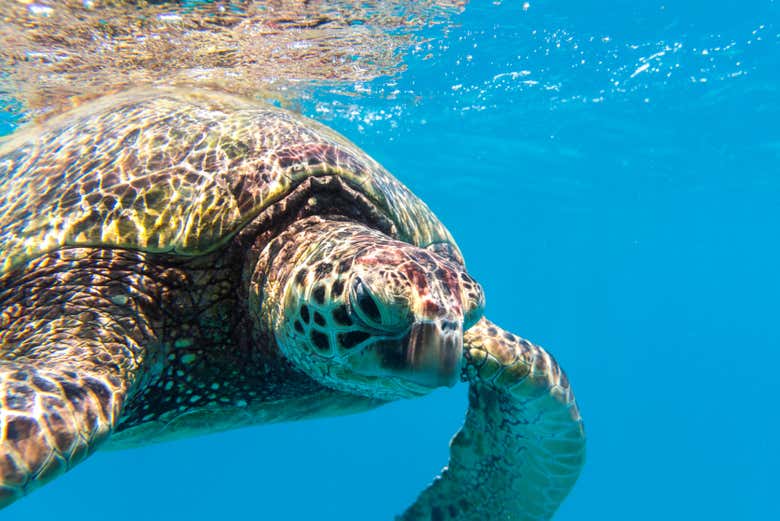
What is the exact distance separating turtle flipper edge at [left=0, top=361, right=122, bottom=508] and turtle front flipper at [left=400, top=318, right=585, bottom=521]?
2264 millimetres

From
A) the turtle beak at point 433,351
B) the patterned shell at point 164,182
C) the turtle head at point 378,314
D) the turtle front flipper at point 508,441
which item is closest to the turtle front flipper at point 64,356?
the patterned shell at point 164,182

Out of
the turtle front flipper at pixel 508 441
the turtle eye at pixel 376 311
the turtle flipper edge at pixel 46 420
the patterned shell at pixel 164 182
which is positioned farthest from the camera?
the turtle front flipper at pixel 508 441

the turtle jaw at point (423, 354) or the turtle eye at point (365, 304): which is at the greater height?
the turtle eye at point (365, 304)

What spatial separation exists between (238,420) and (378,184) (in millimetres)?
1896

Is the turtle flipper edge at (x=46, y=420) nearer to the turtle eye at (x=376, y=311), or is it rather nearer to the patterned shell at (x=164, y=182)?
the patterned shell at (x=164, y=182)

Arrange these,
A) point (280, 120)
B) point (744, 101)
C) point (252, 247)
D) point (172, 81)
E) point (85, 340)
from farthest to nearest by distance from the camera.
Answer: point (744, 101)
point (172, 81)
point (280, 120)
point (252, 247)
point (85, 340)

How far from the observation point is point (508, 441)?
418 centimetres

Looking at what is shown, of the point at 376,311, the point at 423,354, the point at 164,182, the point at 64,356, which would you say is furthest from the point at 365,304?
the point at 164,182

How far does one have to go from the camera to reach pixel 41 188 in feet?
11.3

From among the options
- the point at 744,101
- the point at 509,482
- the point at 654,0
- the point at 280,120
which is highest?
the point at 744,101

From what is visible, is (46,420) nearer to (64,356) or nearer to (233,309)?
(64,356)

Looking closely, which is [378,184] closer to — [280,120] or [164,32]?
[280,120]

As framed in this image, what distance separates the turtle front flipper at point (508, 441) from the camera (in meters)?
3.64

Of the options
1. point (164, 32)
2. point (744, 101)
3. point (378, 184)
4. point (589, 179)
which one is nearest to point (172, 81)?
point (164, 32)
